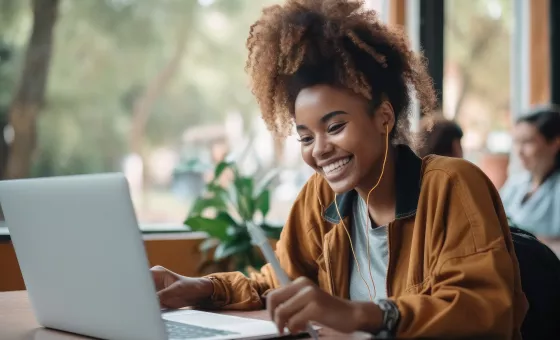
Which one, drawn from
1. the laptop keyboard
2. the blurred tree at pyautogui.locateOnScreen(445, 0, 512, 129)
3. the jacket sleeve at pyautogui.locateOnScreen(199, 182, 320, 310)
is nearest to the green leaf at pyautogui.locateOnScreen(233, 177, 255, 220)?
the blurred tree at pyautogui.locateOnScreen(445, 0, 512, 129)

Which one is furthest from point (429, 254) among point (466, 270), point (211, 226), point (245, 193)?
point (245, 193)

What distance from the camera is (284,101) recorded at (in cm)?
175

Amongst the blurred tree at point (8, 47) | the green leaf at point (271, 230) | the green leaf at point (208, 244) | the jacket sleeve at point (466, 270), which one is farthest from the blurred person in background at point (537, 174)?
the jacket sleeve at point (466, 270)

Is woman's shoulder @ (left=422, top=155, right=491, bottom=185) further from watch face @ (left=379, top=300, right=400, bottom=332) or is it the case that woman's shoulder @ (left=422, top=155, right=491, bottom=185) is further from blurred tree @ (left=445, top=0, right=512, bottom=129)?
blurred tree @ (left=445, top=0, right=512, bottom=129)

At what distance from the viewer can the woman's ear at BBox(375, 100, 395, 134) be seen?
5.40 ft

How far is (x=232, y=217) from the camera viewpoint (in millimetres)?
3656

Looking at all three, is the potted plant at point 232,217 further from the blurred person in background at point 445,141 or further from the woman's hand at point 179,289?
the woman's hand at point 179,289

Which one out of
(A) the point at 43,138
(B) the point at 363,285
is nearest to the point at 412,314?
(B) the point at 363,285

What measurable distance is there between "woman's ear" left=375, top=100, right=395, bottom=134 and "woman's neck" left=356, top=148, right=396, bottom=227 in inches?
2.4

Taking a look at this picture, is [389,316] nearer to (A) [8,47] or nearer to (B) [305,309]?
(B) [305,309]

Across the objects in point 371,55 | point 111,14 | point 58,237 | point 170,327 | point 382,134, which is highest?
point 111,14

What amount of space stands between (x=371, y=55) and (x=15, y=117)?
7.76ft

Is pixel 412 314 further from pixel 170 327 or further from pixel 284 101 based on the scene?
pixel 284 101

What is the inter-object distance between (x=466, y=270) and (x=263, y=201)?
2346mm
